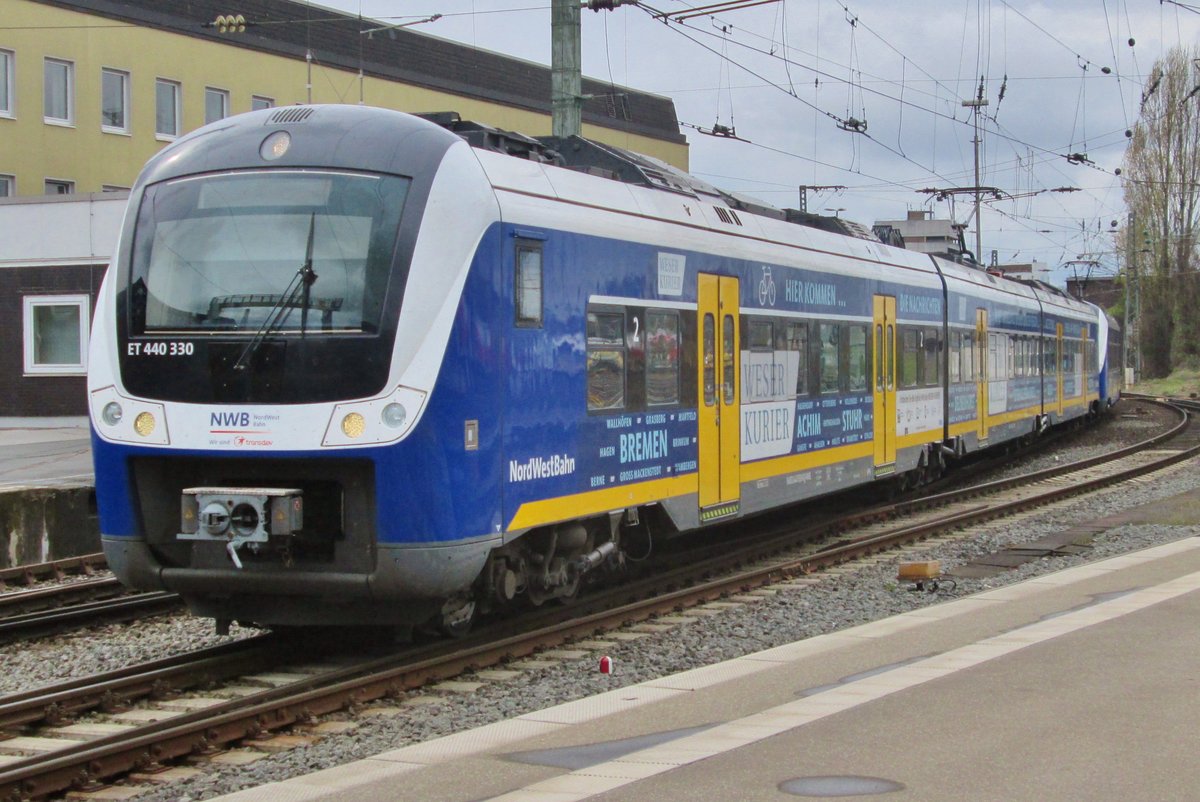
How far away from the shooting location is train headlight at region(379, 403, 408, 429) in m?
7.89

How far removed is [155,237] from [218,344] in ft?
2.78

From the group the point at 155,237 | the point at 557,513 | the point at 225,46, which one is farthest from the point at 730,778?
the point at 225,46

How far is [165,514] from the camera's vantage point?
847 cm

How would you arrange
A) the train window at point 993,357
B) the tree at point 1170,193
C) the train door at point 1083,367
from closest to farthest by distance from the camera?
1. the train window at point 993,357
2. the train door at point 1083,367
3. the tree at point 1170,193

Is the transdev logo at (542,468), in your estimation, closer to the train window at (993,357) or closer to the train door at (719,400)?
the train door at (719,400)

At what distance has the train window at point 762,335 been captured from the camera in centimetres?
1269

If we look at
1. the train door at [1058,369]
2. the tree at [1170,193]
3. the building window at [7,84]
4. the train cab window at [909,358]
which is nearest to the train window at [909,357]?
the train cab window at [909,358]

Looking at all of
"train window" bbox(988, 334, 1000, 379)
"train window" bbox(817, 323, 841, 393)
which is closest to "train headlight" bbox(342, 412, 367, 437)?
"train window" bbox(817, 323, 841, 393)

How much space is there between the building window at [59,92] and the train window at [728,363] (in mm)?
28798

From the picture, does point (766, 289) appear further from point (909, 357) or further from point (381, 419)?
point (381, 419)

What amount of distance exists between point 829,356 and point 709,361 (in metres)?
3.53

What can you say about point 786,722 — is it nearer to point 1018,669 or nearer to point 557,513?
point 1018,669

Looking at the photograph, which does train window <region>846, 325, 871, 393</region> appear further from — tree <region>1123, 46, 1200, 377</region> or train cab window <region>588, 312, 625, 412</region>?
tree <region>1123, 46, 1200, 377</region>

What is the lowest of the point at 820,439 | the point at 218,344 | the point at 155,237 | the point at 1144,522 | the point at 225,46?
the point at 1144,522
